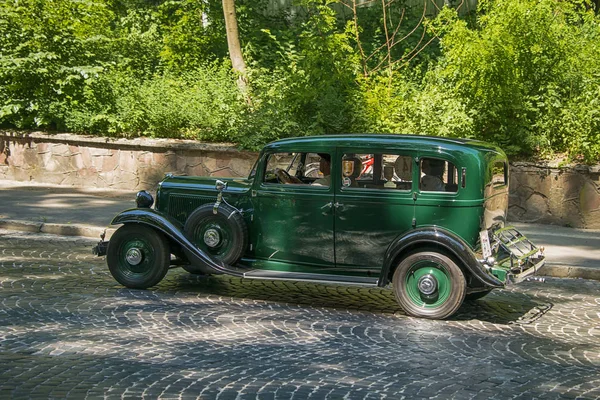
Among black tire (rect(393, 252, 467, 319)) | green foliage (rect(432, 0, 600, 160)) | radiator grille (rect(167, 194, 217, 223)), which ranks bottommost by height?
black tire (rect(393, 252, 467, 319))

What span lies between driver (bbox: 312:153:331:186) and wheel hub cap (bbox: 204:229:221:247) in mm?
1193

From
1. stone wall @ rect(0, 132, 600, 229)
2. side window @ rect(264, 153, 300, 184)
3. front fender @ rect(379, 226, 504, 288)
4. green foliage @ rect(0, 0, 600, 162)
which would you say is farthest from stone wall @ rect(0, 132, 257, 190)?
front fender @ rect(379, 226, 504, 288)

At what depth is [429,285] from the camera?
8742mm

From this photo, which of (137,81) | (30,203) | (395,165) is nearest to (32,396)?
(395,165)

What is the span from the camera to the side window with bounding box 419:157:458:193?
350 inches

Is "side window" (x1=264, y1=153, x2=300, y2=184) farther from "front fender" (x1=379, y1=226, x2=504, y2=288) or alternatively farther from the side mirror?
"front fender" (x1=379, y1=226, x2=504, y2=288)

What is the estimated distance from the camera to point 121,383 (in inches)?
251

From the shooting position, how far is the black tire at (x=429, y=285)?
8.63 metres

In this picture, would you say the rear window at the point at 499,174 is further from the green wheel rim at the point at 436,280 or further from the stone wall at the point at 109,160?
the stone wall at the point at 109,160

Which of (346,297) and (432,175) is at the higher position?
(432,175)

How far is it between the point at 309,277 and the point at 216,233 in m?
1.19

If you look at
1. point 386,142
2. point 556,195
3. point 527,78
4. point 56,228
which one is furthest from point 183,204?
point 527,78

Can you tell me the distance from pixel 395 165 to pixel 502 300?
209 cm

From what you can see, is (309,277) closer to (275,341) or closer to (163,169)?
(275,341)
